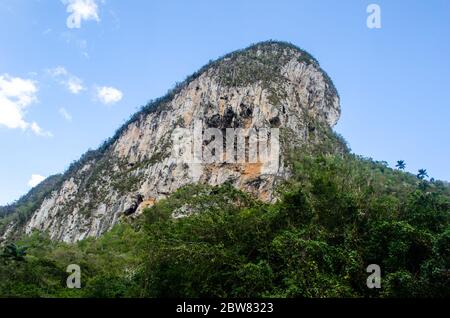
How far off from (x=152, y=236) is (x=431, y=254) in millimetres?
10646

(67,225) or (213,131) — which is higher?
(213,131)

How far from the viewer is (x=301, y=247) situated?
16.8m

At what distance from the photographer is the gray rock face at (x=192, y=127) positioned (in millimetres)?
59719

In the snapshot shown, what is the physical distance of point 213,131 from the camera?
6147cm

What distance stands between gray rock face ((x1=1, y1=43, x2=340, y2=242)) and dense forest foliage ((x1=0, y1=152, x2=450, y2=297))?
97.9 feet

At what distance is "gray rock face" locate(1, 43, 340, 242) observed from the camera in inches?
2351

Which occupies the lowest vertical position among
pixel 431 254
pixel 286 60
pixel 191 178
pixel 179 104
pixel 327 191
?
pixel 431 254

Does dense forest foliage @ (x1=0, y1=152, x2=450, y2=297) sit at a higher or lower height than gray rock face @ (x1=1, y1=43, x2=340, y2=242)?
lower

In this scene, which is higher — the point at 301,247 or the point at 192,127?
the point at 192,127

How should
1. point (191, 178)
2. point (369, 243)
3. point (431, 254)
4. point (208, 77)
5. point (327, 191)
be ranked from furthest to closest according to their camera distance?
1. point (208, 77)
2. point (191, 178)
3. point (327, 191)
4. point (369, 243)
5. point (431, 254)

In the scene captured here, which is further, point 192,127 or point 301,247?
point 192,127

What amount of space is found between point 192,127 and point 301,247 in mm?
49240

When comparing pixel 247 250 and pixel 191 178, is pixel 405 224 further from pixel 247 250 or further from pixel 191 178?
pixel 191 178

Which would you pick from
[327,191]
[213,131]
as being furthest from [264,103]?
[327,191]
